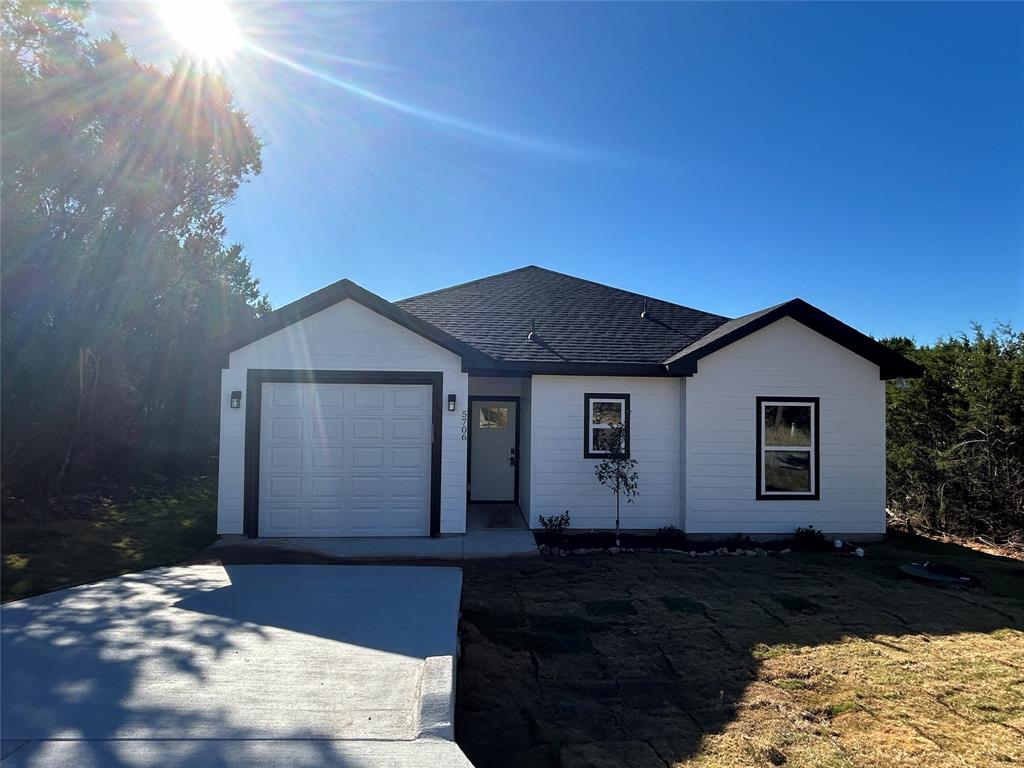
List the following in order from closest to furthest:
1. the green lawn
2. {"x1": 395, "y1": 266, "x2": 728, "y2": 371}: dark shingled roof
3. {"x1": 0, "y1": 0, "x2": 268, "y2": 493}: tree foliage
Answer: the green lawn, {"x1": 395, "y1": 266, "x2": 728, "y2": 371}: dark shingled roof, {"x1": 0, "y1": 0, "x2": 268, "y2": 493}: tree foliage

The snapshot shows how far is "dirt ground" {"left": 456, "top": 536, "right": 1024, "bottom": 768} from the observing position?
11.3 feet

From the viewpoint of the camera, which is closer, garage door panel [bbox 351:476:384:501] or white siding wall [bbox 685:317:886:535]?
garage door panel [bbox 351:476:384:501]

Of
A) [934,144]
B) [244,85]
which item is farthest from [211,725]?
[244,85]

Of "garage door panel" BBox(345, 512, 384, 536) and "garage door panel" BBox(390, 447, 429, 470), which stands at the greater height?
"garage door panel" BBox(390, 447, 429, 470)

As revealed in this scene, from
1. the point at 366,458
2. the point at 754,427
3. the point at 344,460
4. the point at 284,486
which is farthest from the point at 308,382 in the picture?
the point at 754,427

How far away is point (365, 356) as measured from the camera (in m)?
8.87

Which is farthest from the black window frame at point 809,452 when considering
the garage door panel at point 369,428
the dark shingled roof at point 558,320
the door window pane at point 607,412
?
the garage door panel at point 369,428

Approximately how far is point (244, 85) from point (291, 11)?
6.19 m

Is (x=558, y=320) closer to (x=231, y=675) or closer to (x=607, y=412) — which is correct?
(x=607, y=412)

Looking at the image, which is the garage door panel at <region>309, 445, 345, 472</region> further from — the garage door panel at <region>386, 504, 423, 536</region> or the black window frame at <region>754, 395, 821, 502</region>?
the black window frame at <region>754, 395, 821, 502</region>

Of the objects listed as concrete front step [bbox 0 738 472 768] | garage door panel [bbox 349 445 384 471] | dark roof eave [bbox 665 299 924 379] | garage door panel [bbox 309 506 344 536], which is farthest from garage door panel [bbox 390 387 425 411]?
concrete front step [bbox 0 738 472 768]

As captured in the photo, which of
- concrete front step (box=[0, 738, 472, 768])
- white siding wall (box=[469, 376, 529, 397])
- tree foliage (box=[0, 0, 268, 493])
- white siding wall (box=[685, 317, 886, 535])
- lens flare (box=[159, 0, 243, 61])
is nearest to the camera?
concrete front step (box=[0, 738, 472, 768])

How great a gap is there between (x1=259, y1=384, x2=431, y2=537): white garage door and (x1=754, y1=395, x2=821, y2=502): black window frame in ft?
18.5

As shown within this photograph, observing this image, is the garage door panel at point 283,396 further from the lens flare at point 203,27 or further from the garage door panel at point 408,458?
the lens flare at point 203,27
